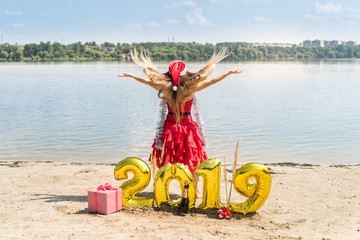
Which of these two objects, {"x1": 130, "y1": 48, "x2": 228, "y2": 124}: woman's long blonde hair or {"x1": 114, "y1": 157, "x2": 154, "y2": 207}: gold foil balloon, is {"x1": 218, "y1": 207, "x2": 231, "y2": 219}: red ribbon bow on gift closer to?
{"x1": 114, "y1": 157, "x2": 154, "y2": 207}: gold foil balloon

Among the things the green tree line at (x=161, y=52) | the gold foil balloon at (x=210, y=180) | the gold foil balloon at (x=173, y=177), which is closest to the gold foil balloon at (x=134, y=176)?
the gold foil balloon at (x=173, y=177)

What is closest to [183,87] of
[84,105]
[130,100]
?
[84,105]

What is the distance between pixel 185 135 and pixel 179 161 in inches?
15.5

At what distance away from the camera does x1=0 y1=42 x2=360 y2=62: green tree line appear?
10305 centimetres

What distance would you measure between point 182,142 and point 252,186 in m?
1.21

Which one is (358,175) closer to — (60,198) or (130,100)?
(60,198)

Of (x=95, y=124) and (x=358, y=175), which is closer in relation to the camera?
(x=358, y=175)

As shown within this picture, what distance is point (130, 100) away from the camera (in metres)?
26.7

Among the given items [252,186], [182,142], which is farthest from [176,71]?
[252,186]

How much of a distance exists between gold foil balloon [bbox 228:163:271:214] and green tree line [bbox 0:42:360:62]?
91.6m

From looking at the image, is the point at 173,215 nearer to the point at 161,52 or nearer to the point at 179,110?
the point at 179,110

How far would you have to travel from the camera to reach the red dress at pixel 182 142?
262 inches

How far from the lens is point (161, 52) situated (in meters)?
101

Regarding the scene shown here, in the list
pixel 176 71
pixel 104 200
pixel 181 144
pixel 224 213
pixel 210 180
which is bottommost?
pixel 224 213
